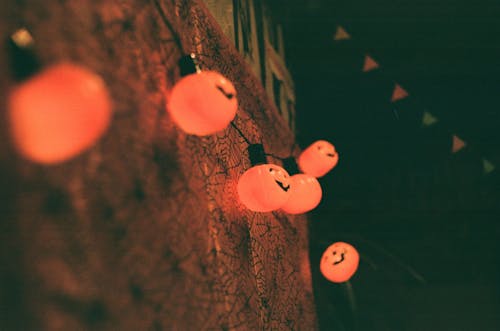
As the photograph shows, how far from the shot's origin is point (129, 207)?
1168 mm

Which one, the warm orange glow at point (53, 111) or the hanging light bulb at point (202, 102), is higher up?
the hanging light bulb at point (202, 102)

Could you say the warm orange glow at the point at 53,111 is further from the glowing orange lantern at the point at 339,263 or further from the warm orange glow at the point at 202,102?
the glowing orange lantern at the point at 339,263

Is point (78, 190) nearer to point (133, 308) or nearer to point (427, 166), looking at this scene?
point (133, 308)

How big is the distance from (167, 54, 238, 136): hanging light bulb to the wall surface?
0.42 ft

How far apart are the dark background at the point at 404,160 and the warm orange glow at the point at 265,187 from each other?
3.23m

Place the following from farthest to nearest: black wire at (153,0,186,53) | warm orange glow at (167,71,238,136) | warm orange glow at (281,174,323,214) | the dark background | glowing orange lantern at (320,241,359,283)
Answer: the dark background
glowing orange lantern at (320,241,359,283)
warm orange glow at (281,174,323,214)
black wire at (153,0,186,53)
warm orange glow at (167,71,238,136)

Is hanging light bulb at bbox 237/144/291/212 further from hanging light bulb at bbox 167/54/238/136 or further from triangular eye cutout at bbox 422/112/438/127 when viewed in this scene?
triangular eye cutout at bbox 422/112/438/127

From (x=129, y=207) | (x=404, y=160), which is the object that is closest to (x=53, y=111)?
(x=129, y=207)

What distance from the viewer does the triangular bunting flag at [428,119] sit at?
3.51 meters

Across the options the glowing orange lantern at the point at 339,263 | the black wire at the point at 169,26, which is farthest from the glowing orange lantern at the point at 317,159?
the black wire at the point at 169,26

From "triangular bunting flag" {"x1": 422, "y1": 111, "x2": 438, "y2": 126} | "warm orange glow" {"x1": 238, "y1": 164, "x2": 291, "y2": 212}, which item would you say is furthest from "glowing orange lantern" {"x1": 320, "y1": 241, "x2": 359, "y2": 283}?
"warm orange glow" {"x1": 238, "y1": 164, "x2": 291, "y2": 212}

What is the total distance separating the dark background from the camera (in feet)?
15.3

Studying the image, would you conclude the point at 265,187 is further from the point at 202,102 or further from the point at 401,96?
the point at 401,96

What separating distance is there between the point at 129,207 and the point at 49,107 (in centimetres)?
43
